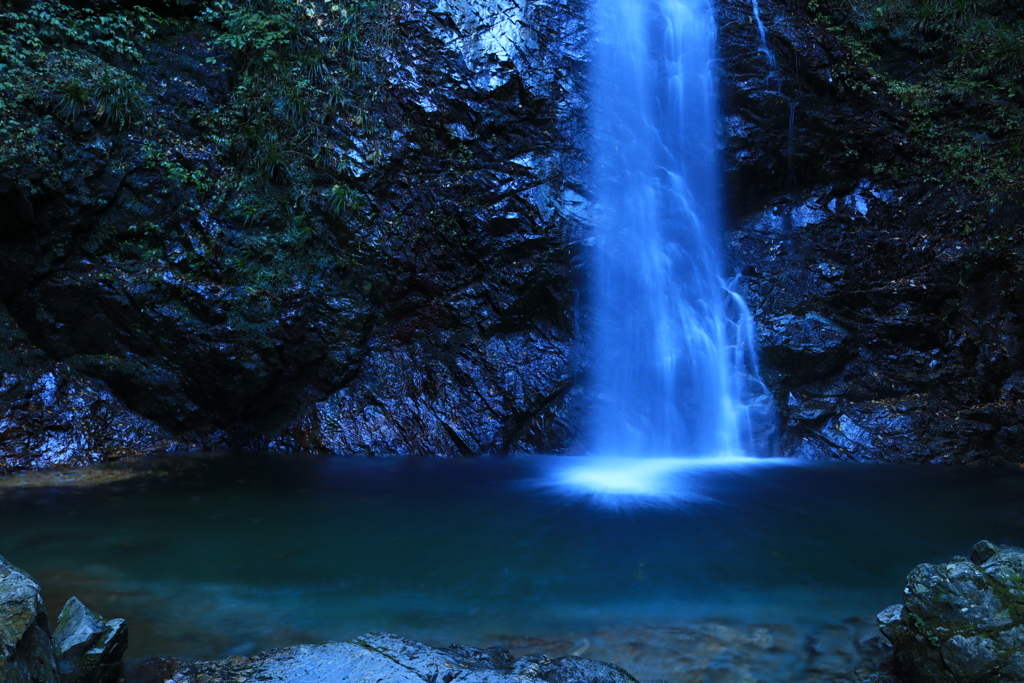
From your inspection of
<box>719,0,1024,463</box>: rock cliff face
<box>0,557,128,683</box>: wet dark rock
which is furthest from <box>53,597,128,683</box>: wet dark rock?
<box>719,0,1024,463</box>: rock cliff face

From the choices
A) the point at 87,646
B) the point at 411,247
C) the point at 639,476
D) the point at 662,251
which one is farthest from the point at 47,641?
the point at 662,251

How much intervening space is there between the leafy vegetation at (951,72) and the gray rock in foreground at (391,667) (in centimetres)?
984

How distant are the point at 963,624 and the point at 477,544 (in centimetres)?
316

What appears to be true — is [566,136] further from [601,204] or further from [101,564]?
[101,564]

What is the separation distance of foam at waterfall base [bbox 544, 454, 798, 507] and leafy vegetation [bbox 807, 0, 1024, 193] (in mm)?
5603

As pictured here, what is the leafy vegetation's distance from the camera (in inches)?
367

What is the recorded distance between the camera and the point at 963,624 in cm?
285

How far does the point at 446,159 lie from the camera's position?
9.16m

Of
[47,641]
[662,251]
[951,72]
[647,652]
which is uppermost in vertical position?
[951,72]

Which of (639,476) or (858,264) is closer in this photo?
(639,476)

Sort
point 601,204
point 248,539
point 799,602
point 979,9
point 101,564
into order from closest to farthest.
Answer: point 799,602 < point 101,564 < point 248,539 < point 601,204 < point 979,9

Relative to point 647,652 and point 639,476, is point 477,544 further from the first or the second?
point 639,476

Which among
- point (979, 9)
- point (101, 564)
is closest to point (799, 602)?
point (101, 564)

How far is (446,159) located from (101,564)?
674cm
